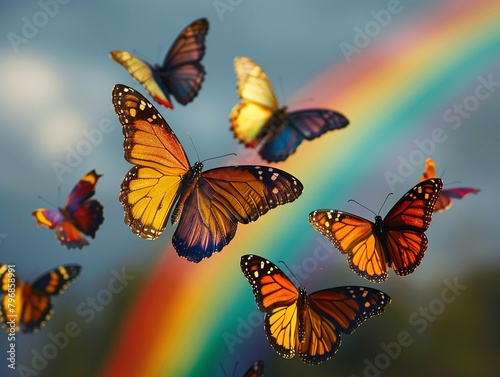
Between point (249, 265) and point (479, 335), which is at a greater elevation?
point (249, 265)

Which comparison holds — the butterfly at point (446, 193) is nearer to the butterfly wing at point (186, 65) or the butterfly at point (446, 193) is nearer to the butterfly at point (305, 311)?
the butterfly at point (305, 311)

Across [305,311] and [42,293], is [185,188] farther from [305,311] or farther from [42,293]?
[42,293]

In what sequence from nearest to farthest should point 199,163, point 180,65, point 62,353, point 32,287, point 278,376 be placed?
point 199,163, point 32,287, point 180,65, point 278,376, point 62,353

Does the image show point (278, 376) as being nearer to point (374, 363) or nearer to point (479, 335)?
point (374, 363)

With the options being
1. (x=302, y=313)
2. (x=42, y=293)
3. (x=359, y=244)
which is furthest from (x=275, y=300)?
(x=42, y=293)

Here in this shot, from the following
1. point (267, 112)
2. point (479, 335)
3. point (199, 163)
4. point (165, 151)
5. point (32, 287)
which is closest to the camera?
point (165, 151)

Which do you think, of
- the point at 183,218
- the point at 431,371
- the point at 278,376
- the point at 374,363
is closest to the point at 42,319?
the point at 183,218

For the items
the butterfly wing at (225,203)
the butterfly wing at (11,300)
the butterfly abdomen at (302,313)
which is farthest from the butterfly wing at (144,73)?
the butterfly abdomen at (302,313)

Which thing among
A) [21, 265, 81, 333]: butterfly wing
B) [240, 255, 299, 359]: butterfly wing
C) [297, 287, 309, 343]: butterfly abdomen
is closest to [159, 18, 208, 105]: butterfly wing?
[21, 265, 81, 333]: butterfly wing
